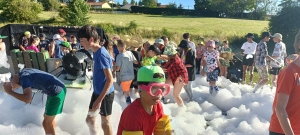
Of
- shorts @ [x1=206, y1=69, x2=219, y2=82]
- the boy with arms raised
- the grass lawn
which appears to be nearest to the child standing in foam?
shorts @ [x1=206, y1=69, x2=219, y2=82]

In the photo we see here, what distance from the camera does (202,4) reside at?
6138cm

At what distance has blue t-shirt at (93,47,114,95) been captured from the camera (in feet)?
10.7

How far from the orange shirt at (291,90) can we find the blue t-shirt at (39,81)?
2318mm

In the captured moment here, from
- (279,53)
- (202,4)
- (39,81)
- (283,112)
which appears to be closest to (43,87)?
(39,81)

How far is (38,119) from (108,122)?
1631 millimetres

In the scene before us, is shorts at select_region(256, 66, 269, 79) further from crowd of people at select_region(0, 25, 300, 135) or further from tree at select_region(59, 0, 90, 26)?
tree at select_region(59, 0, 90, 26)

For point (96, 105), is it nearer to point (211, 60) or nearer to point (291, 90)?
point (291, 90)

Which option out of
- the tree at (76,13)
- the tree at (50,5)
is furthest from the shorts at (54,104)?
the tree at (50,5)

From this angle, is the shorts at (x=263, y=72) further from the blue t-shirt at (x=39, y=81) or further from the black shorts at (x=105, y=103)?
the blue t-shirt at (x=39, y=81)

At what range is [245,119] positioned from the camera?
17.3 feet

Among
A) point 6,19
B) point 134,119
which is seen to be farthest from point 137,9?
point 134,119

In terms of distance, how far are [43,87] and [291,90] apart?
8.25ft

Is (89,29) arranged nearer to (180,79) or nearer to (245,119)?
(180,79)

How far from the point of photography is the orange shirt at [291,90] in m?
2.08
